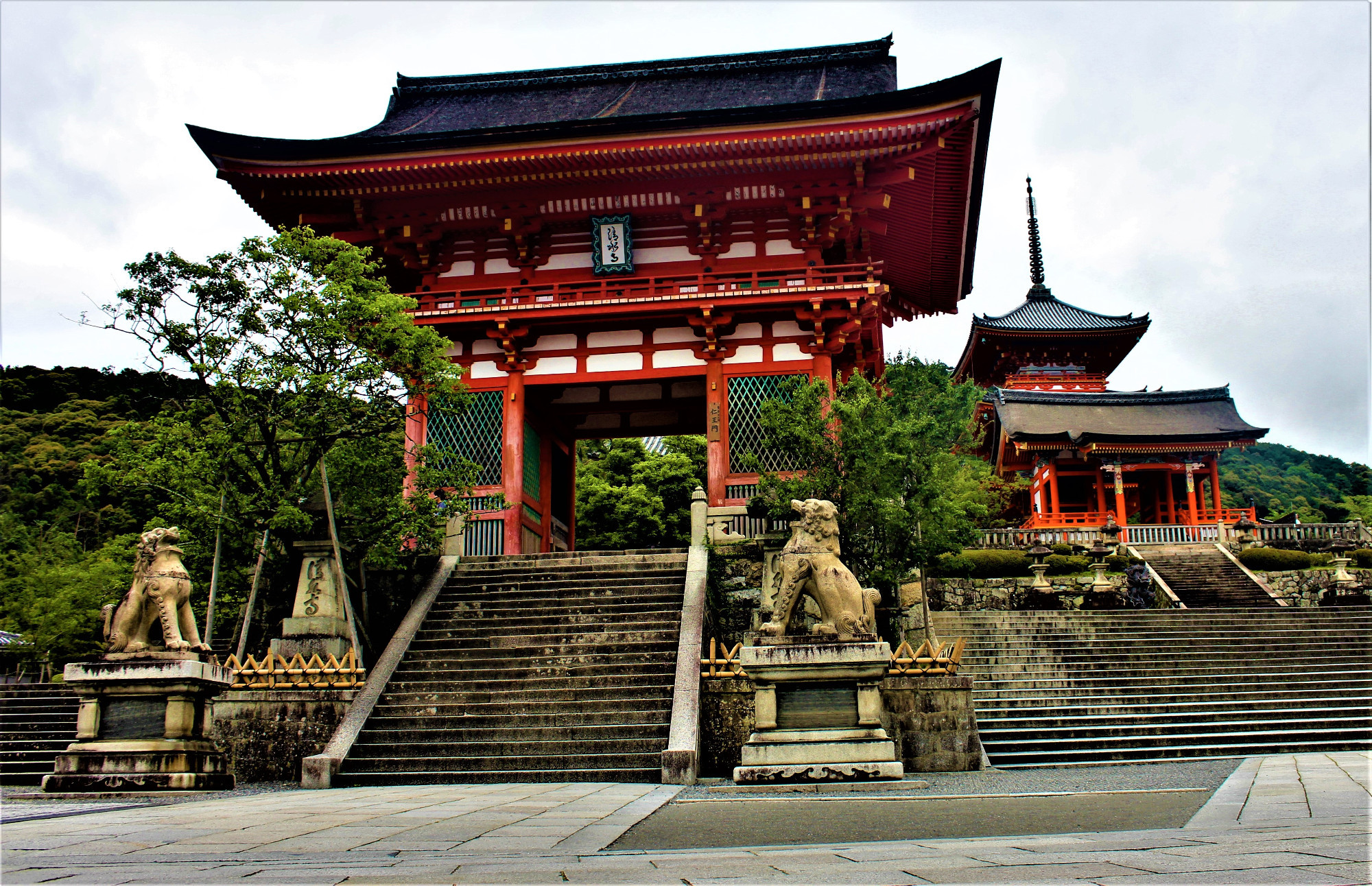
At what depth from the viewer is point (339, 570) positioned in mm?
11719

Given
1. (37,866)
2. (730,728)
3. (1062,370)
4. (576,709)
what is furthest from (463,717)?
(1062,370)

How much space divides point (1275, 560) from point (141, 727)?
2597 cm

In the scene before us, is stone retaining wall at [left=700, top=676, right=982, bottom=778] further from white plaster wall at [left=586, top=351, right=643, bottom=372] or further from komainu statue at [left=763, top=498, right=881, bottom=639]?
white plaster wall at [left=586, top=351, right=643, bottom=372]

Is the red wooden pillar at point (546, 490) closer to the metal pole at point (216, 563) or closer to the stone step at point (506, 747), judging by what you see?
the metal pole at point (216, 563)

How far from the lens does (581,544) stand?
29.8 metres

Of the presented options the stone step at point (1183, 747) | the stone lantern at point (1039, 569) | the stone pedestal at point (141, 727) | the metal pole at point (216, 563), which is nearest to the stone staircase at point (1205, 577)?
the stone lantern at point (1039, 569)

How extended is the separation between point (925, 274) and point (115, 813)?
745 inches

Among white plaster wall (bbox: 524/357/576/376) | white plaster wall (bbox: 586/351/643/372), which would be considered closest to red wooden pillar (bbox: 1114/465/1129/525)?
white plaster wall (bbox: 586/351/643/372)

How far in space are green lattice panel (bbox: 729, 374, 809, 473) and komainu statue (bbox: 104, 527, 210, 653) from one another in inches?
371

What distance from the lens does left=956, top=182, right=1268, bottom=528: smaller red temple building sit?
31.2 metres

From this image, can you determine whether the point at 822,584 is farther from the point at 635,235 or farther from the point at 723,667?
the point at 635,235

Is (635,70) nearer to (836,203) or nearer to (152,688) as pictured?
(836,203)

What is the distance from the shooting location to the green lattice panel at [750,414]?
16.5 meters

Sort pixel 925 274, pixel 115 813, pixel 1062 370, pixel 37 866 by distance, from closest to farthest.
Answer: pixel 37 866 < pixel 115 813 < pixel 925 274 < pixel 1062 370
